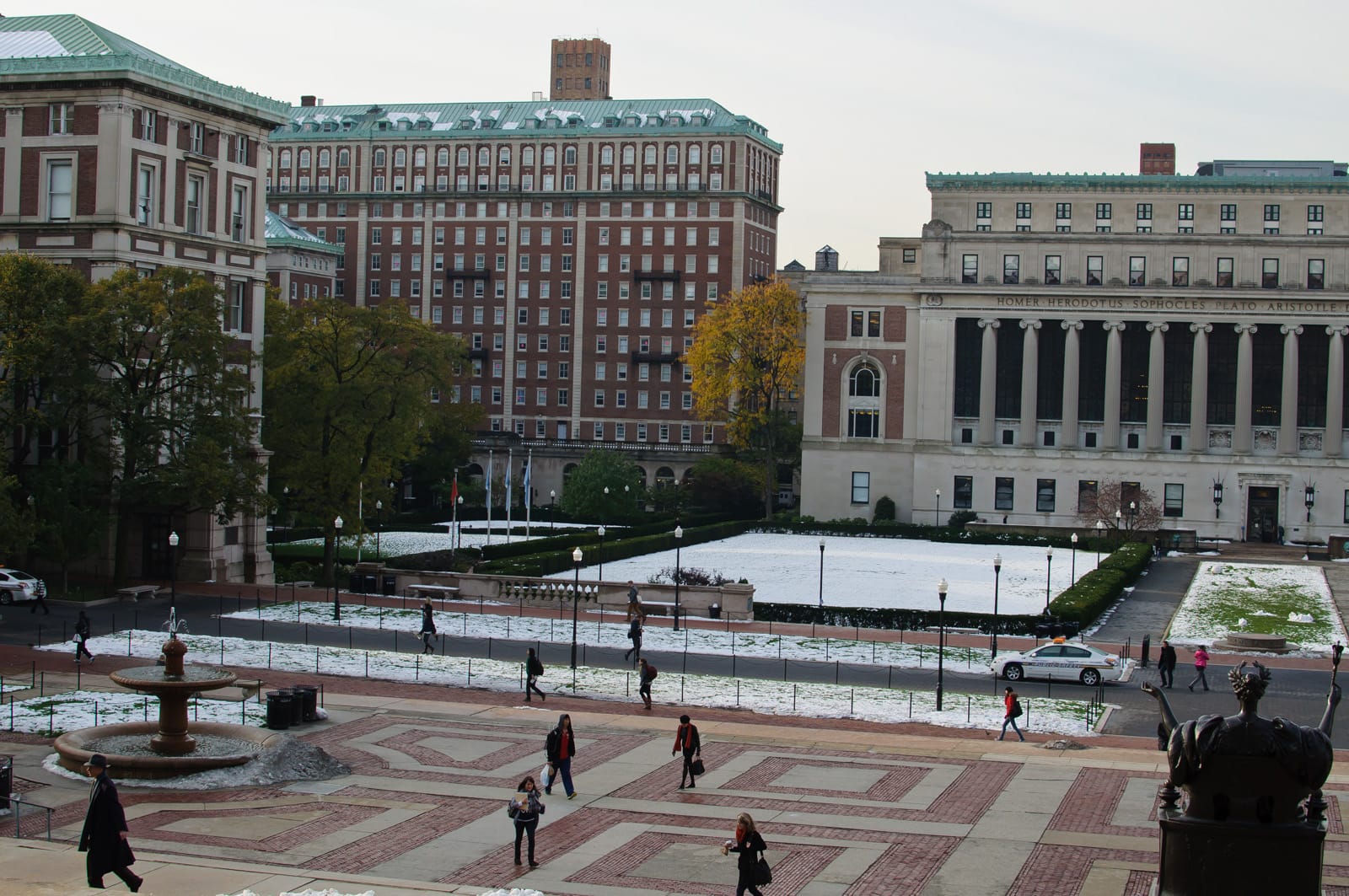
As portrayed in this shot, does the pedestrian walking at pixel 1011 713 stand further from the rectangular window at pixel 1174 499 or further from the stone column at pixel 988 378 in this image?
the stone column at pixel 988 378

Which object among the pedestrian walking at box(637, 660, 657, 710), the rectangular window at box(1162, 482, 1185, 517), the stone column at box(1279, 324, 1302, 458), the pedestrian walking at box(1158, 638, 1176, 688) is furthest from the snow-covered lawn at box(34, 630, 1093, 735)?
the stone column at box(1279, 324, 1302, 458)

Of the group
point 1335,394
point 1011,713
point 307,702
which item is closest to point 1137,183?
point 1335,394

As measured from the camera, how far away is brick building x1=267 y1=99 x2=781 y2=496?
134 meters

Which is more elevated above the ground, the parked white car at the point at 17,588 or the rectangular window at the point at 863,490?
the rectangular window at the point at 863,490

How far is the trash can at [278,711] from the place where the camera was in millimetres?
33750

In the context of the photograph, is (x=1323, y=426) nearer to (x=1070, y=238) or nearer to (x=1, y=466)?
(x=1070, y=238)

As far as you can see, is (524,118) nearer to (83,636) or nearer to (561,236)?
(561,236)

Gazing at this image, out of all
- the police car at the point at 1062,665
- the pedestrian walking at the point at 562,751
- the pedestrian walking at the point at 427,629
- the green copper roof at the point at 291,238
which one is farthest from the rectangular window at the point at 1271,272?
the pedestrian walking at the point at 562,751

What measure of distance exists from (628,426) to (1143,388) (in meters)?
45.7

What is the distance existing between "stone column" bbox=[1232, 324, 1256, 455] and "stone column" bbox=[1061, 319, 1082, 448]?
10.1 meters

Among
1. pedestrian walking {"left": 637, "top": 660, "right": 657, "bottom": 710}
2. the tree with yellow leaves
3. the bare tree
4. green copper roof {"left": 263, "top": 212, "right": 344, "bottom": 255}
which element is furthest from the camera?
green copper roof {"left": 263, "top": 212, "right": 344, "bottom": 255}

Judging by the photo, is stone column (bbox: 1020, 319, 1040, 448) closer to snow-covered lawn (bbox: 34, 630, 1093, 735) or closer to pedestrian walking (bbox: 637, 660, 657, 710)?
snow-covered lawn (bbox: 34, 630, 1093, 735)

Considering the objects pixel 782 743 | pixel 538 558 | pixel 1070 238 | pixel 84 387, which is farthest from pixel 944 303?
pixel 782 743

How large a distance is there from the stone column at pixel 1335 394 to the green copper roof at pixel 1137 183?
9.52m
